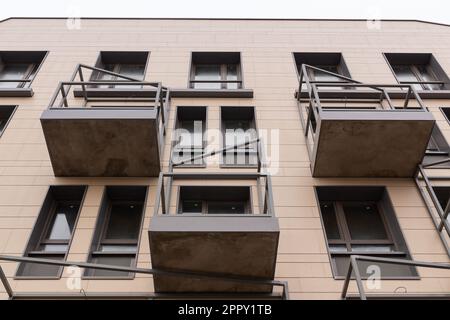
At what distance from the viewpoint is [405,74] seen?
13883 mm

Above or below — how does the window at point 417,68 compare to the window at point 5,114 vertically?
above

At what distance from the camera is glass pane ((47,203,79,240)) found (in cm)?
877

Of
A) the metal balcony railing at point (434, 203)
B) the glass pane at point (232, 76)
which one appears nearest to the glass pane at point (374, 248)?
the metal balcony railing at point (434, 203)

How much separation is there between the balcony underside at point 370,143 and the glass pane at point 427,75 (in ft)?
15.4

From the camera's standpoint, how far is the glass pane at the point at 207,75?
13009 mm

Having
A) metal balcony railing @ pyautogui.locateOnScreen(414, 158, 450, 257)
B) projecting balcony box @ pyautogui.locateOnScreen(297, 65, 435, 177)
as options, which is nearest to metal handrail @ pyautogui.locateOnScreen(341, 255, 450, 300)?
metal balcony railing @ pyautogui.locateOnScreen(414, 158, 450, 257)

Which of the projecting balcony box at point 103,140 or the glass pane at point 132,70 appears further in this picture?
the glass pane at point 132,70

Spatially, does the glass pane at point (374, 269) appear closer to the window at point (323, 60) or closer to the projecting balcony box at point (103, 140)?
the projecting balcony box at point (103, 140)

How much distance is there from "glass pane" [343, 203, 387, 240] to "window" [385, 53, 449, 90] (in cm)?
548

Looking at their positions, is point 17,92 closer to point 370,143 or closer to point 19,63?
point 19,63

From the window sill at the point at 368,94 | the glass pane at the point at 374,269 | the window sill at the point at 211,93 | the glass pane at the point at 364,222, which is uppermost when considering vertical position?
the window sill at the point at 211,93

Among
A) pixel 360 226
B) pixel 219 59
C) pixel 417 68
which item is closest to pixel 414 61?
pixel 417 68

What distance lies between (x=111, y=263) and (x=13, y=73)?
834 cm
